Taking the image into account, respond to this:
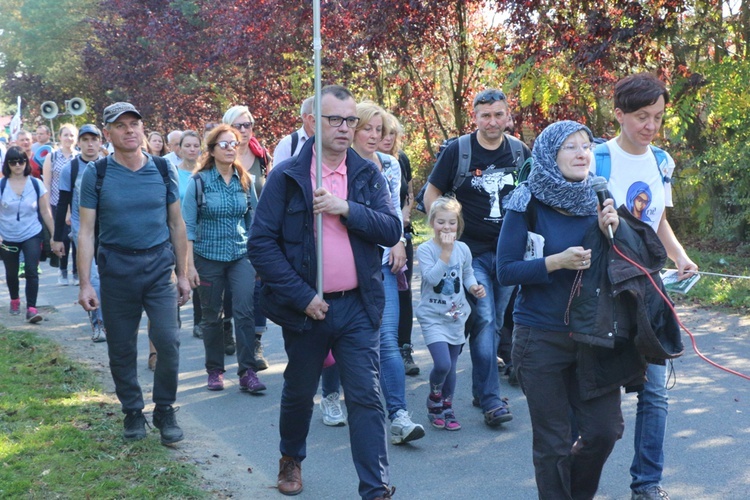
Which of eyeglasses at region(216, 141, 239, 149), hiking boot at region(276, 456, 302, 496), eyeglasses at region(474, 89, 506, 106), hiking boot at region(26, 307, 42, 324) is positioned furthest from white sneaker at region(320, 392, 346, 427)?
hiking boot at region(26, 307, 42, 324)

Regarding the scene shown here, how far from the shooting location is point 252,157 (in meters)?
8.04

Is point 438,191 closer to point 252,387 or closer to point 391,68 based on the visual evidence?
point 252,387

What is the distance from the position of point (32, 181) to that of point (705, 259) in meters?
8.80

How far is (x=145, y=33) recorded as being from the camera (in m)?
22.4

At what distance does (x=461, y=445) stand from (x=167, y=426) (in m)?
1.86

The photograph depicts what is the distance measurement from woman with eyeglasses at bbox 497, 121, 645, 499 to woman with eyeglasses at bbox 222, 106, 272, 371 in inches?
150

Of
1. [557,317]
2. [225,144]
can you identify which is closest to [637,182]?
[557,317]

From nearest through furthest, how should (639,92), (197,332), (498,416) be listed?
(639,92), (498,416), (197,332)

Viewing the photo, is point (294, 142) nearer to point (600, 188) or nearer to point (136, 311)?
point (136, 311)

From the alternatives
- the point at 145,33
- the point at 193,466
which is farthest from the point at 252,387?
the point at 145,33

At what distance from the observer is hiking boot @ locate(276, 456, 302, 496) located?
5.02 meters

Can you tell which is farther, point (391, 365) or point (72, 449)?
point (391, 365)

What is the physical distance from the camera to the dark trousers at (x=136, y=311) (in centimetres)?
572

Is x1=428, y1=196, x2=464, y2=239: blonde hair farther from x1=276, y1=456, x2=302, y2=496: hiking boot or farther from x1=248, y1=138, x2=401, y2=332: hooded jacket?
A: x1=276, y1=456, x2=302, y2=496: hiking boot
